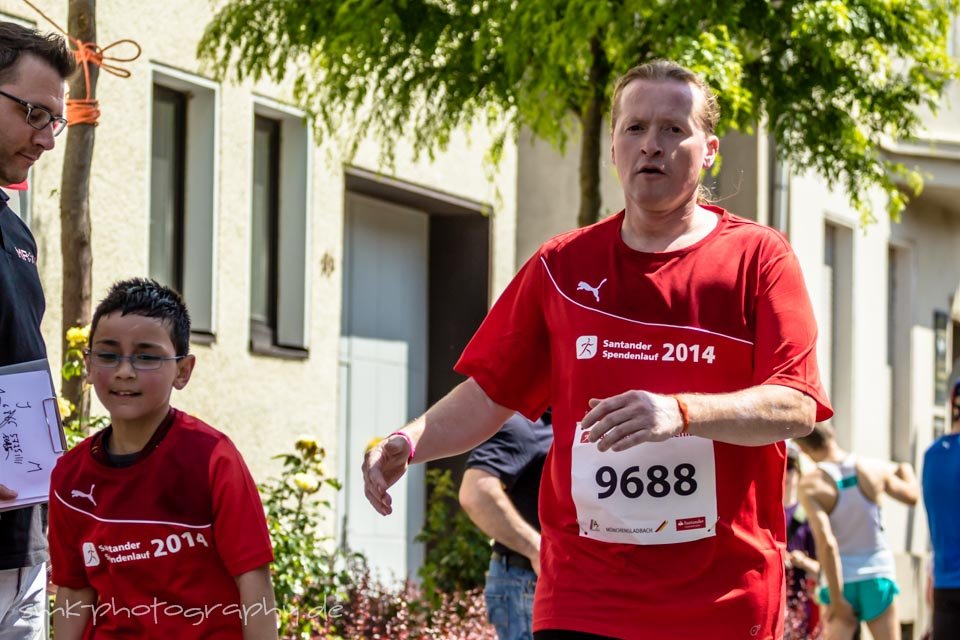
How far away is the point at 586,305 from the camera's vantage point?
13.4ft

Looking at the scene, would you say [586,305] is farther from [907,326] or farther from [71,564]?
[907,326]

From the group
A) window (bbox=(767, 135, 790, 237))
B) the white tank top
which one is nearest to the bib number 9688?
the white tank top

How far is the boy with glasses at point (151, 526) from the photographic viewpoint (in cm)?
445

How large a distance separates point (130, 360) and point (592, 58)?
6023 mm

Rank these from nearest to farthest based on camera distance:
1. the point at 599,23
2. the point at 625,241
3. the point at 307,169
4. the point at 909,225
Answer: the point at 625,241 → the point at 599,23 → the point at 307,169 → the point at 909,225

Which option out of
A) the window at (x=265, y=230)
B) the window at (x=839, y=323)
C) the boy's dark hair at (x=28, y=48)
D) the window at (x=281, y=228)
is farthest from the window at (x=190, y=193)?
the window at (x=839, y=323)

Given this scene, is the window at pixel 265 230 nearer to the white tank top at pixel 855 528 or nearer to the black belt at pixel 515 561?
the white tank top at pixel 855 528

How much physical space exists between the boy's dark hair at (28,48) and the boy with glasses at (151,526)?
2.53 feet

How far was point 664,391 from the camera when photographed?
12.9 ft

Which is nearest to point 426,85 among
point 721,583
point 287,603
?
point 287,603

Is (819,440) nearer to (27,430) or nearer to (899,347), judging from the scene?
(27,430)

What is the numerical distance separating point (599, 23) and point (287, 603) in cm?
338

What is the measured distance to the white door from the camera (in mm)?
14492

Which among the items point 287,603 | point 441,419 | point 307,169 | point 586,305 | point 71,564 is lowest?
point 287,603
